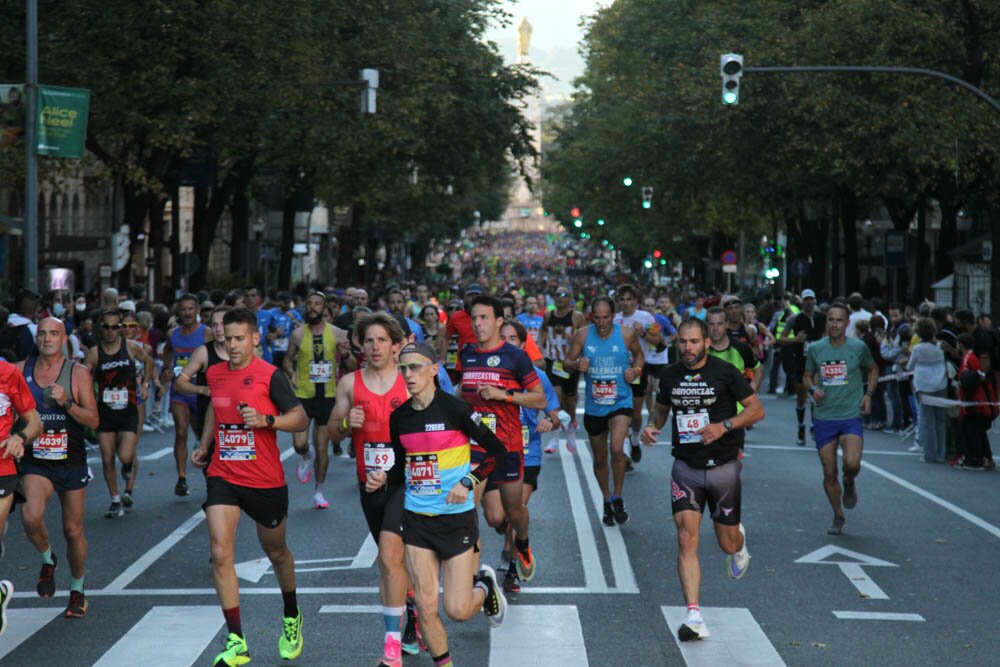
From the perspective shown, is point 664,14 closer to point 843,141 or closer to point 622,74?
point 622,74

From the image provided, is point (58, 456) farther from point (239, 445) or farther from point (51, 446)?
point (239, 445)

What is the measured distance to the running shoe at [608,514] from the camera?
45.1ft

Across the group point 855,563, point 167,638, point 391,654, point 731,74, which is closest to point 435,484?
point 391,654

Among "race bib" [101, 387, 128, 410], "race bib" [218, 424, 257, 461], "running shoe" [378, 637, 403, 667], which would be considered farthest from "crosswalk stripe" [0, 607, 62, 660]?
"race bib" [101, 387, 128, 410]

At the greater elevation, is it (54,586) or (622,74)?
(622,74)

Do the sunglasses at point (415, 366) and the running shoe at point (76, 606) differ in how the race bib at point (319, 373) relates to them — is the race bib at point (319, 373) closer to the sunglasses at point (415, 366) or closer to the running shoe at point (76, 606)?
the running shoe at point (76, 606)

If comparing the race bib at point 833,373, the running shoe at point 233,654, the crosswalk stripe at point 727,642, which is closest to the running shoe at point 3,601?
the running shoe at point 233,654

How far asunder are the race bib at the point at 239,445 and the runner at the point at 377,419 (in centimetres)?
41

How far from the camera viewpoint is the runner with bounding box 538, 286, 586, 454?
19078 mm

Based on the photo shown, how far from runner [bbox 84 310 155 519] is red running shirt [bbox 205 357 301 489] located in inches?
209

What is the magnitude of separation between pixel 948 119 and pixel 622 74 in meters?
30.1

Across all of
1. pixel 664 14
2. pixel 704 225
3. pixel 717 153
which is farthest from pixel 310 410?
pixel 704 225

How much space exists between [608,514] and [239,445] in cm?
545

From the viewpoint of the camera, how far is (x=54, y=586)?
10359 mm
